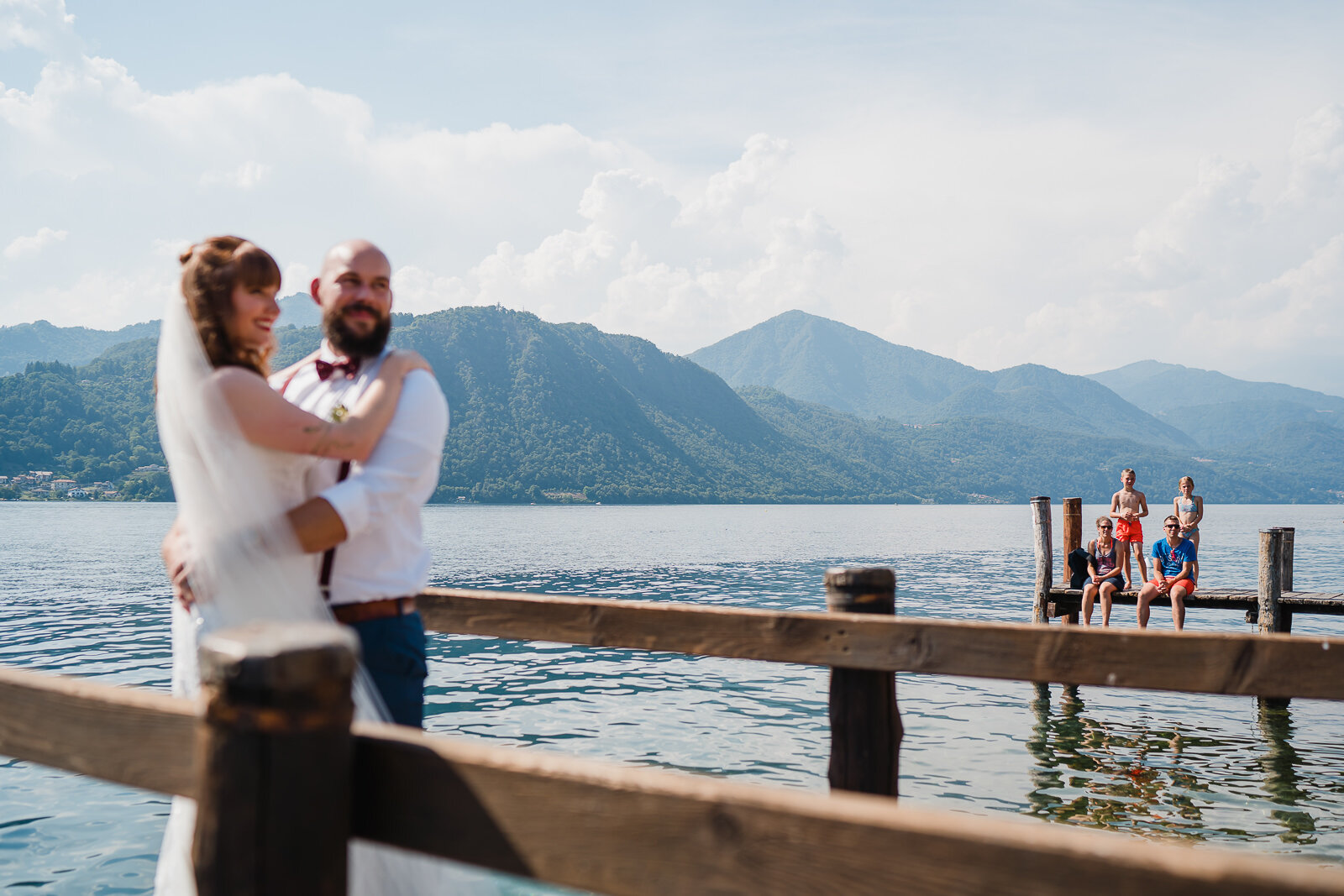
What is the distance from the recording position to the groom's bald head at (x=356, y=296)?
2.87 m

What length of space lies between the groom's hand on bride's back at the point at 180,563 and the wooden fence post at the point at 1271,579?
46.5ft

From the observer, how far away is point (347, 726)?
1.50 meters

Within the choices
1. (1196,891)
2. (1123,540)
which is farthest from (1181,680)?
(1123,540)

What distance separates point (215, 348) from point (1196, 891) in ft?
8.09

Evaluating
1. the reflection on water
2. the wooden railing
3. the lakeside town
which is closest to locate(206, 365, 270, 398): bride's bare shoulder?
the wooden railing

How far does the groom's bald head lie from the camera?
9.41 feet

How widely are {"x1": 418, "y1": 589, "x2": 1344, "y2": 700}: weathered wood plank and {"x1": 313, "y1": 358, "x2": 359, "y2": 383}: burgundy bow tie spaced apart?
1.38 meters

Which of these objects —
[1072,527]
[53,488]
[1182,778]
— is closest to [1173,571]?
[1072,527]

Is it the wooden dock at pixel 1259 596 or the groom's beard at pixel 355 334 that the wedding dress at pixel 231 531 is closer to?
the groom's beard at pixel 355 334

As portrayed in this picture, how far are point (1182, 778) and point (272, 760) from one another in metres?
10.4

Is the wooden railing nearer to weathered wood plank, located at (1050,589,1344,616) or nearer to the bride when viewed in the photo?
the bride

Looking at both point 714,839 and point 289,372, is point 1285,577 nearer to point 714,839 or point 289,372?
point 289,372

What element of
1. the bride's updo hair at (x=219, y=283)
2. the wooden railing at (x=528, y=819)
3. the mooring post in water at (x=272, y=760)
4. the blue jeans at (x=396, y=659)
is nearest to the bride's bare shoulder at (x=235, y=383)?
the bride's updo hair at (x=219, y=283)

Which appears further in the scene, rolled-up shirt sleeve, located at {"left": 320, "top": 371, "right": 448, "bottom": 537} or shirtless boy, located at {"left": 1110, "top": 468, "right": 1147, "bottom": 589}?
shirtless boy, located at {"left": 1110, "top": 468, "right": 1147, "bottom": 589}
